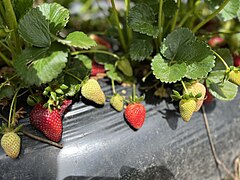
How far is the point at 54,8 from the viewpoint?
689 mm

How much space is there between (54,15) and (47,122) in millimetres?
190

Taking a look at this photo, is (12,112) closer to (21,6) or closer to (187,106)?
(21,6)

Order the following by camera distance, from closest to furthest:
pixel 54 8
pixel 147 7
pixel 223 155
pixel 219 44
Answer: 1. pixel 54 8
2. pixel 147 7
3. pixel 223 155
4. pixel 219 44

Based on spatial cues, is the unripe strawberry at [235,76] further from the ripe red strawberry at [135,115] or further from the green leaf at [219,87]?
the ripe red strawberry at [135,115]

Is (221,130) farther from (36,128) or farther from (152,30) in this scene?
(36,128)

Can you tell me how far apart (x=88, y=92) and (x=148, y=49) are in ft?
0.52

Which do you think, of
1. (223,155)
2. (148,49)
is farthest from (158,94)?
(223,155)

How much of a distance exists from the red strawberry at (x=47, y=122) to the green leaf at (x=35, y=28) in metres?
0.12

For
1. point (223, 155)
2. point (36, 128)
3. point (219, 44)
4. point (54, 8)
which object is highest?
point (54, 8)

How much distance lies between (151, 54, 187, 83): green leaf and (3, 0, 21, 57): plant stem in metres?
0.27

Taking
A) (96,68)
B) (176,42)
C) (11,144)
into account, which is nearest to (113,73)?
(96,68)

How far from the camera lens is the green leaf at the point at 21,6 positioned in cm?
74

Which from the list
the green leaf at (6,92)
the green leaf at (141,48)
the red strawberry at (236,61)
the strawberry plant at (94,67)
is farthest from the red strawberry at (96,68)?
the red strawberry at (236,61)

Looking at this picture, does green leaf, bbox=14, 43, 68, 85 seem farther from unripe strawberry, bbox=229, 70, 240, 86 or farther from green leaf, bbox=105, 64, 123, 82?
unripe strawberry, bbox=229, 70, 240, 86
